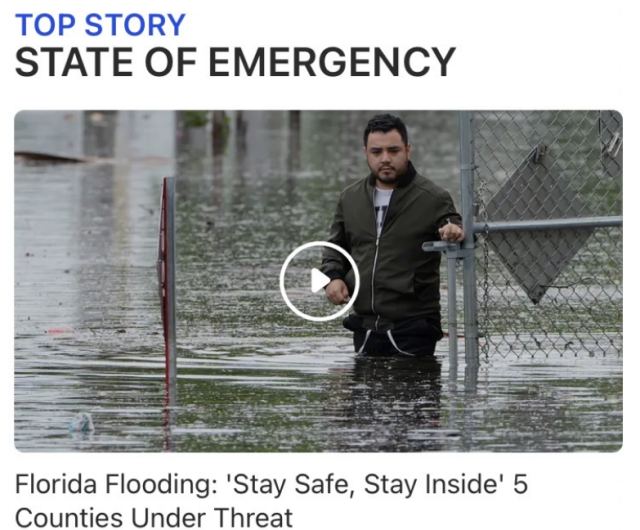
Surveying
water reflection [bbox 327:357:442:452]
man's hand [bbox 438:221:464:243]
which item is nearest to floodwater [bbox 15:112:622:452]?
water reflection [bbox 327:357:442:452]

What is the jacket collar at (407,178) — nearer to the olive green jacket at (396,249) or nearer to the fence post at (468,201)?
the olive green jacket at (396,249)

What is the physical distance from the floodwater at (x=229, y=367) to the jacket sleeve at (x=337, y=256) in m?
0.57

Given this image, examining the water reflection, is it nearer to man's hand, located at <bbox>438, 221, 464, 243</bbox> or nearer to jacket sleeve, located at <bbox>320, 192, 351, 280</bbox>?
jacket sleeve, located at <bbox>320, 192, 351, 280</bbox>

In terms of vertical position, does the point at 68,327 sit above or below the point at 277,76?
below

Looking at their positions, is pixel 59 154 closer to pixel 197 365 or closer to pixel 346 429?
pixel 197 365

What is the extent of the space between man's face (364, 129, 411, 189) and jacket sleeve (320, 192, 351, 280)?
32 centimetres

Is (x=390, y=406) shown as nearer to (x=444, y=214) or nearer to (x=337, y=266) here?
(x=337, y=266)

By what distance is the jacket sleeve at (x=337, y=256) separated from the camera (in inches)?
337

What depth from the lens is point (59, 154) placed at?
27.0m

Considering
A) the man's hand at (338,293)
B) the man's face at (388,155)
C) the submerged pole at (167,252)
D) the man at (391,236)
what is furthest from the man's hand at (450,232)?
the submerged pole at (167,252)

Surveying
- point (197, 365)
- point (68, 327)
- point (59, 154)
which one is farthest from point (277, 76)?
point (59, 154)
